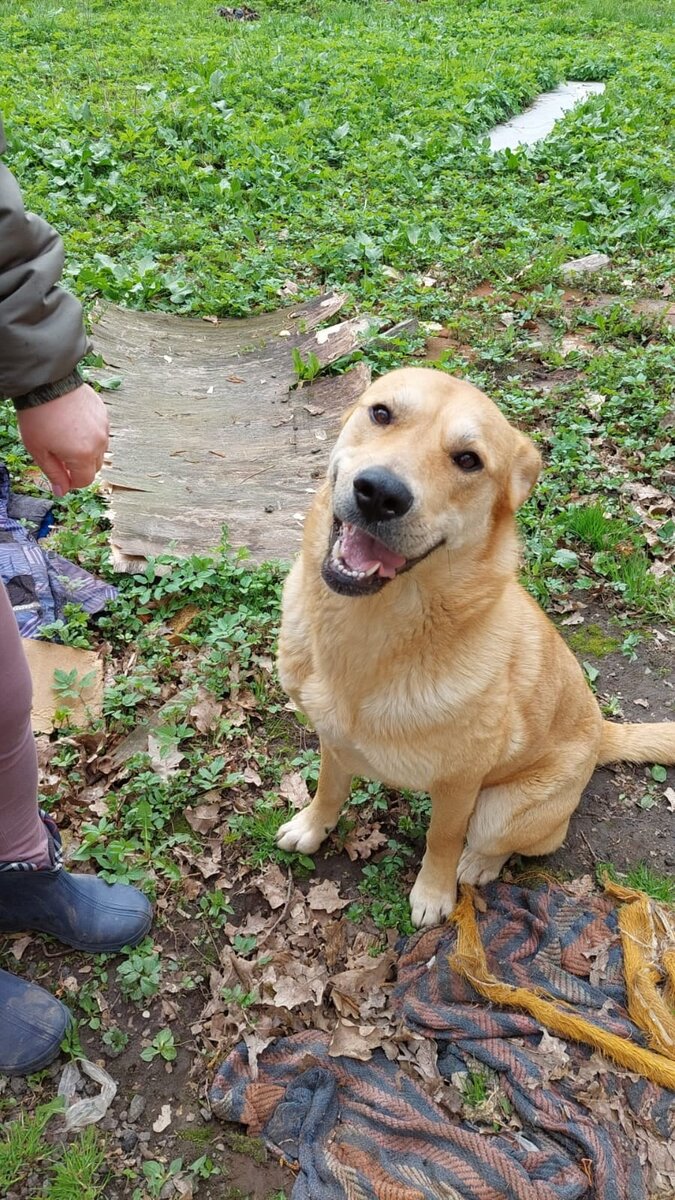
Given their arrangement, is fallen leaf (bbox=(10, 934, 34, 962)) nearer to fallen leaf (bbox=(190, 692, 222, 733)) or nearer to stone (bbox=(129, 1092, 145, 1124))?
stone (bbox=(129, 1092, 145, 1124))

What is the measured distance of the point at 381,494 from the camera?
213 centimetres

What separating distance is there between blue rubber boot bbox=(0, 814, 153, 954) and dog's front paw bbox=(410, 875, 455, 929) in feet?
3.15

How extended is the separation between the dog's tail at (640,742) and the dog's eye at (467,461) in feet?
4.50

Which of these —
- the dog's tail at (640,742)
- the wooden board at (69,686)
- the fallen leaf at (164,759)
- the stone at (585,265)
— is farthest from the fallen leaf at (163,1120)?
the stone at (585,265)

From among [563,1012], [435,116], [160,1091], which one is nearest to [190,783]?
[160,1091]

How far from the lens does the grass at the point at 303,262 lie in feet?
10.4

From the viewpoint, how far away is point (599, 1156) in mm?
2242

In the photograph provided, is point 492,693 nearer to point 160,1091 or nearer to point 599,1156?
point 599,1156

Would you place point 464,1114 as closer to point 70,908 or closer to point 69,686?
point 70,908

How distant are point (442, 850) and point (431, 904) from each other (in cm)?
25

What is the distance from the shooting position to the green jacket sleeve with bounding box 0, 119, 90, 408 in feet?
4.97

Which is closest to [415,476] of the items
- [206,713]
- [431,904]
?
[431,904]

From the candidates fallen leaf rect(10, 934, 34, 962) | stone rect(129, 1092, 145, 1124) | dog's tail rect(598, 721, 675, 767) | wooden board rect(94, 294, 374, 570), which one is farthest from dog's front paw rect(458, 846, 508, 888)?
wooden board rect(94, 294, 374, 570)

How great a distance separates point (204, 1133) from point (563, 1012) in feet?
3.78
